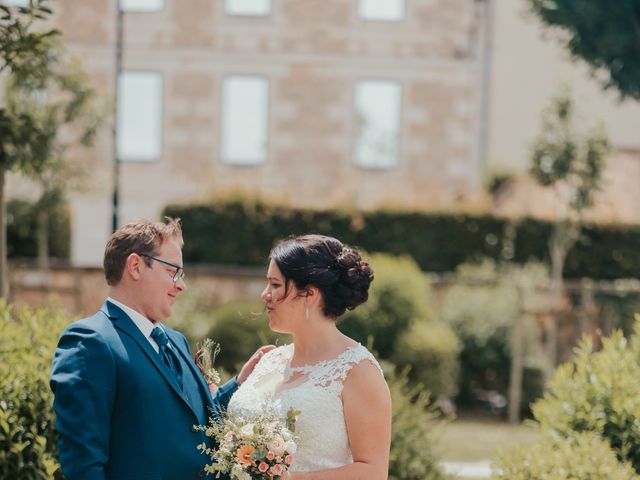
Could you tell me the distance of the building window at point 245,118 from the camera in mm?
25312

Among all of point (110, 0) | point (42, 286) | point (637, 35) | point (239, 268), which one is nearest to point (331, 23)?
point (110, 0)

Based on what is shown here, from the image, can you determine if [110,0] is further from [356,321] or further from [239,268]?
[356,321]

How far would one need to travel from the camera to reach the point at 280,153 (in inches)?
995

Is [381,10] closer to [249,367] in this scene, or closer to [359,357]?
[249,367]

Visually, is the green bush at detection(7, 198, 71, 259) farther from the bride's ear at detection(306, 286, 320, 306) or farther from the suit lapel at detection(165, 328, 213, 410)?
the bride's ear at detection(306, 286, 320, 306)

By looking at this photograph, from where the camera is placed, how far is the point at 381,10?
84.5 feet

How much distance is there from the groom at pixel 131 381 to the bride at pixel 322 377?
369 mm

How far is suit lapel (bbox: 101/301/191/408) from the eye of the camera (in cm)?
399

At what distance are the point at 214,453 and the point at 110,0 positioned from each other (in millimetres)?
22990

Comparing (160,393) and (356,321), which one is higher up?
(160,393)

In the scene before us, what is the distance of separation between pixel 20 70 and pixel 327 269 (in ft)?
12.0

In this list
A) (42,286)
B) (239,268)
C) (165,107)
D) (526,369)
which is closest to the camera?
(526,369)

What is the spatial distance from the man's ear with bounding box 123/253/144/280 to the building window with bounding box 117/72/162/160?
2140cm

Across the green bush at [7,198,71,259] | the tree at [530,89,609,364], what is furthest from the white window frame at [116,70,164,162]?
the tree at [530,89,609,364]
